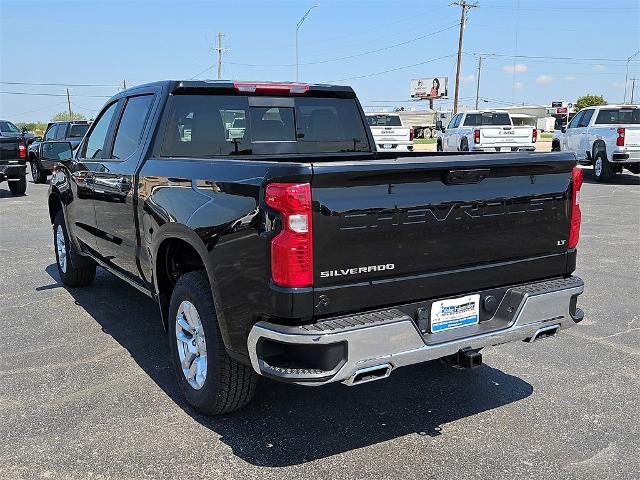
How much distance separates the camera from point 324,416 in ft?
12.7

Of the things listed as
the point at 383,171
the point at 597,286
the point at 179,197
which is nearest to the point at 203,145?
the point at 179,197

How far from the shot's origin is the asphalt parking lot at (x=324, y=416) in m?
3.32

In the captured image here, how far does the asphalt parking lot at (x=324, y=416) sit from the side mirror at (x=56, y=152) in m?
1.54

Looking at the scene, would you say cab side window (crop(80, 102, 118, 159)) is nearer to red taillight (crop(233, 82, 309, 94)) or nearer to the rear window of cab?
the rear window of cab

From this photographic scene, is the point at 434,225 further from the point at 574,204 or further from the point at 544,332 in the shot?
the point at 574,204

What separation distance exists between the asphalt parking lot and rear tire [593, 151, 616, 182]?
13.3 m

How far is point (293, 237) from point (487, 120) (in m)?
21.2

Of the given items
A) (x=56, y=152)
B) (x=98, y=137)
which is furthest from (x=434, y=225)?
(x=56, y=152)

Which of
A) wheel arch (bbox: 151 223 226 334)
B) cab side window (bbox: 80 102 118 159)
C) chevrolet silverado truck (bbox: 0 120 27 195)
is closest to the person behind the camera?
wheel arch (bbox: 151 223 226 334)

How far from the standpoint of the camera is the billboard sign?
88.8 metres

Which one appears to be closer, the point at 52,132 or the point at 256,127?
the point at 256,127

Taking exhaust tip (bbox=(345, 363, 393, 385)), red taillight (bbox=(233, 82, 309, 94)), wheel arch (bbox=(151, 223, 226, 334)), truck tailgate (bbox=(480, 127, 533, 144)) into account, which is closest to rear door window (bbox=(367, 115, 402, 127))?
truck tailgate (bbox=(480, 127, 533, 144))

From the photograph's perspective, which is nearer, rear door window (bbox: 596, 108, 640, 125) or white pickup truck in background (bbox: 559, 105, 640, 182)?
white pickup truck in background (bbox: 559, 105, 640, 182)

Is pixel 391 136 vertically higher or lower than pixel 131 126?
lower
